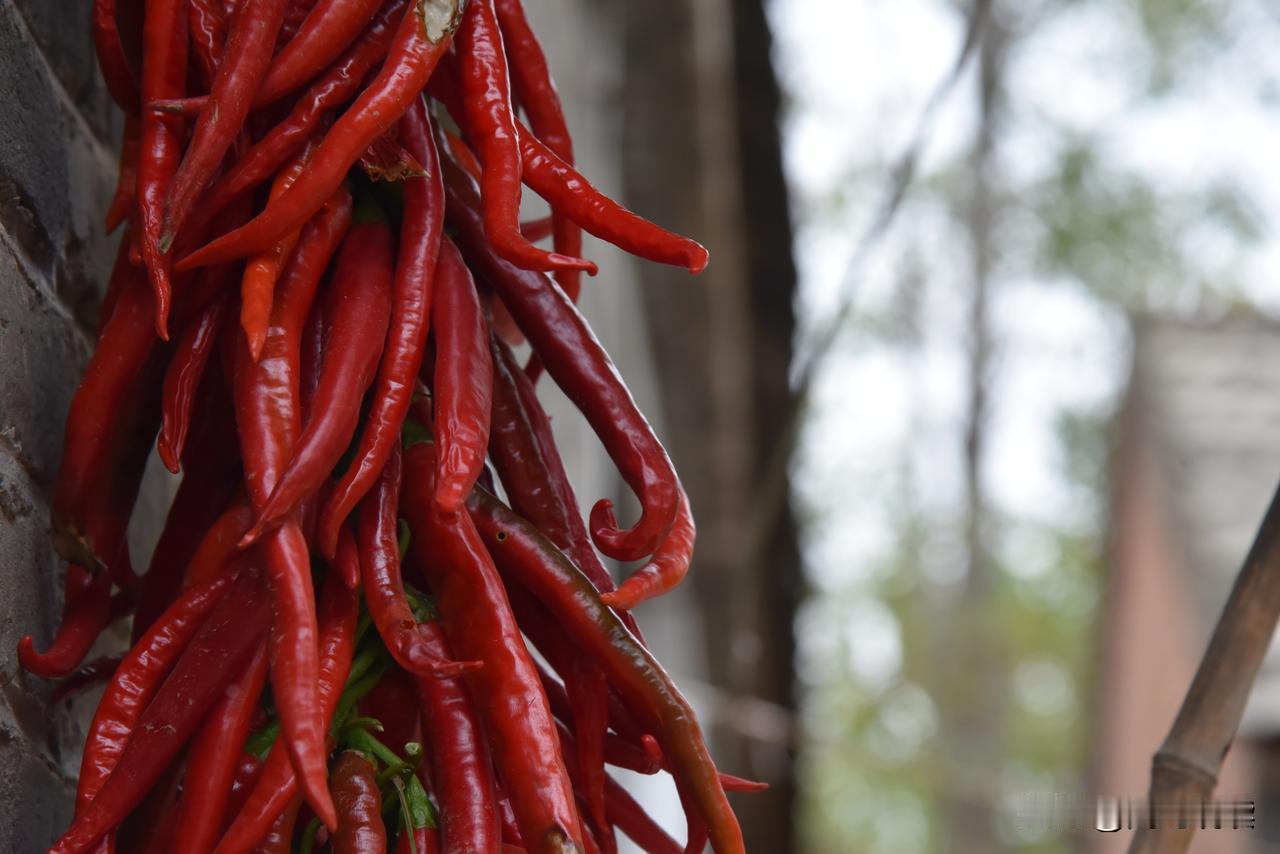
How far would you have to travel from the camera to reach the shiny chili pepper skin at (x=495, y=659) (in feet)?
1.97

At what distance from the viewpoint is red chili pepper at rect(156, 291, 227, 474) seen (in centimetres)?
65

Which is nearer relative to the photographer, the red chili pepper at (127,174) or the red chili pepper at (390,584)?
the red chili pepper at (390,584)

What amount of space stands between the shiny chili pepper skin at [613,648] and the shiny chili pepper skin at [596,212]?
152mm

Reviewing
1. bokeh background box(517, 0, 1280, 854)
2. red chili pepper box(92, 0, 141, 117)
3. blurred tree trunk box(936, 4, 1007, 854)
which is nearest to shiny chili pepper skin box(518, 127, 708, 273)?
red chili pepper box(92, 0, 141, 117)

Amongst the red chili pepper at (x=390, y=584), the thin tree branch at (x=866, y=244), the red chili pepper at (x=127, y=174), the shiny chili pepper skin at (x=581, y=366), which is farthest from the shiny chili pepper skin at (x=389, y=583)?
the thin tree branch at (x=866, y=244)

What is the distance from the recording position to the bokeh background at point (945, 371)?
3.42 metres

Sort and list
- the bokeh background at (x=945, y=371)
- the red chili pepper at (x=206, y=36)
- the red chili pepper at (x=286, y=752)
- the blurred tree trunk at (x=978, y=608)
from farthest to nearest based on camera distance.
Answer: the blurred tree trunk at (x=978, y=608), the bokeh background at (x=945, y=371), the red chili pepper at (x=206, y=36), the red chili pepper at (x=286, y=752)

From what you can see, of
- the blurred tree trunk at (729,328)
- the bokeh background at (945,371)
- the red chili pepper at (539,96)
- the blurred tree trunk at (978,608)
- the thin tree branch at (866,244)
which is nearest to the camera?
the red chili pepper at (539,96)

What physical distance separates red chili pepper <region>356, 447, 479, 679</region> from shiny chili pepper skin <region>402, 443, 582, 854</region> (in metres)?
0.02

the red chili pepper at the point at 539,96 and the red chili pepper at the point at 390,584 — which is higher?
the red chili pepper at the point at 539,96

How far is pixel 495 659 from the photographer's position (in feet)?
2.06

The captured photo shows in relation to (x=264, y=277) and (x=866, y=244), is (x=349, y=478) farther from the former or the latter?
(x=866, y=244)

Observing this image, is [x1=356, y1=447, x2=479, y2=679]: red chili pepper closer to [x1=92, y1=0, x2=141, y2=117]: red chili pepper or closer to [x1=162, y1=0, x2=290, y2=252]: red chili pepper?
[x1=162, y1=0, x2=290, y2=252]: red chili pepper

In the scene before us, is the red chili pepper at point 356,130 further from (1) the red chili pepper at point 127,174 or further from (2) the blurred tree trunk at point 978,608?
(2) the blurred tree trunk at point 978,608
